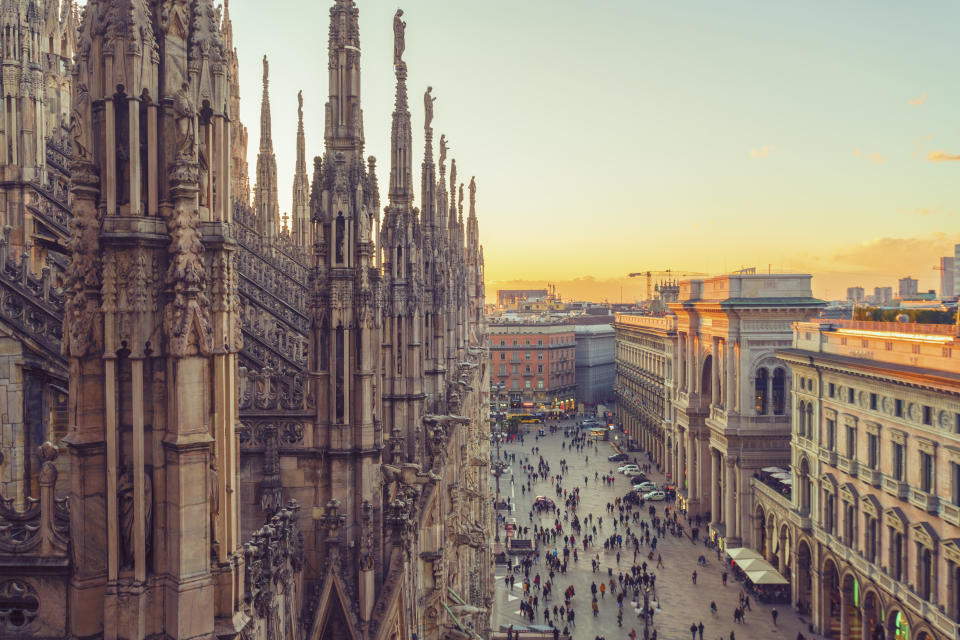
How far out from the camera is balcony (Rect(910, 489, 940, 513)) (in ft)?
85.7

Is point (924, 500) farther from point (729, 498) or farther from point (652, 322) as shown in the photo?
point (652, 322)

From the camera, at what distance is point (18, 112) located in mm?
19562

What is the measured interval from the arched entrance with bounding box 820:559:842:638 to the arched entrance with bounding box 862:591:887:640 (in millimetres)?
3423

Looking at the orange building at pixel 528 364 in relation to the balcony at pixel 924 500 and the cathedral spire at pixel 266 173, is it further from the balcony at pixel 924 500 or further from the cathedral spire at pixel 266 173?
the balcony at pixel 924 500

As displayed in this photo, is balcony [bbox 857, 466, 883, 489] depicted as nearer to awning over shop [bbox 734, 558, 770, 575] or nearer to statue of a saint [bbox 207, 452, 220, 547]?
awning over shop [bbox 734, 558, 770, 575]

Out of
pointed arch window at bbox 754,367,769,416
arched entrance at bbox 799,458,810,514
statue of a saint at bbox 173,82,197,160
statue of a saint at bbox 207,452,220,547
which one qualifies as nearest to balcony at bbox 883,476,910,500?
arched entrance at bbox 799,458,810,514

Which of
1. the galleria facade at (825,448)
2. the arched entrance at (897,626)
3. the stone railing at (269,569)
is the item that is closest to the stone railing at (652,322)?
the galleria facade at (825,448)

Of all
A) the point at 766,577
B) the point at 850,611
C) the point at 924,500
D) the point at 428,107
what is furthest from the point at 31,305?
the point at 766,577

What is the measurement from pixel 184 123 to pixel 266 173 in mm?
42511

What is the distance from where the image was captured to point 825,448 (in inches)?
1393

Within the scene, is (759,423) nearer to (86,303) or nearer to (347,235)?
(347,235)

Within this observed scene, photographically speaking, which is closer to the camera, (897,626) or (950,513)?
(950,513)

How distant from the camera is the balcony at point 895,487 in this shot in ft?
92.3

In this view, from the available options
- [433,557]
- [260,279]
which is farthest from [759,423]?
[433,557]
